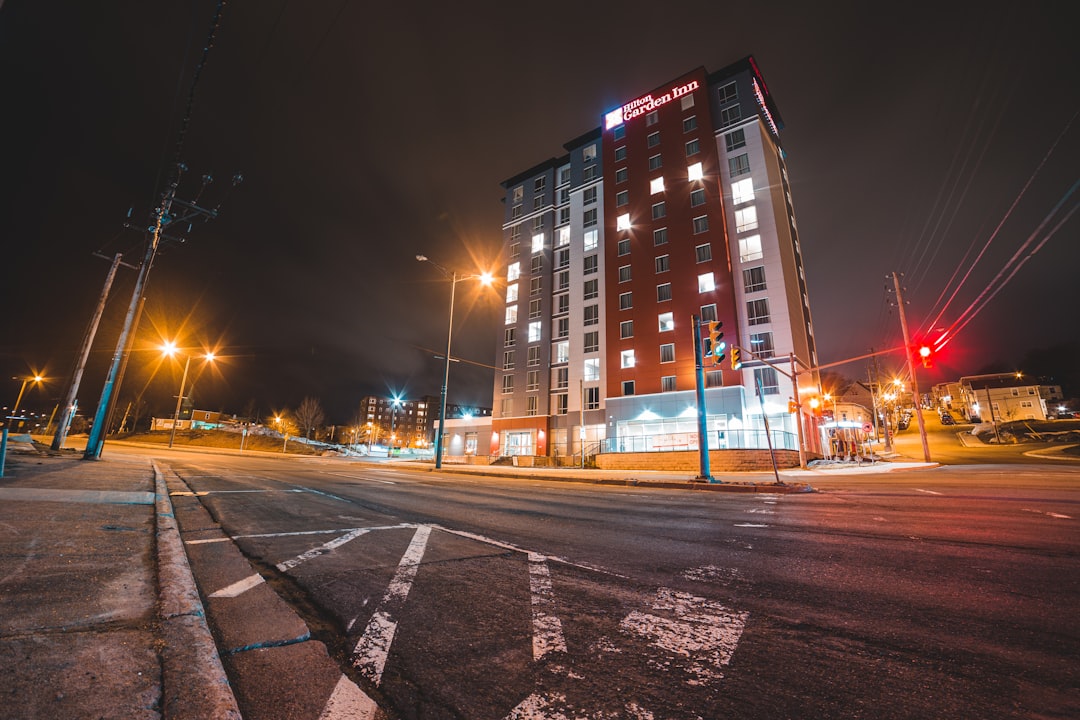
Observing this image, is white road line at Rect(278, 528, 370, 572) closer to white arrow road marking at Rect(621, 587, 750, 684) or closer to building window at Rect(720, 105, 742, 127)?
white arrow road marking at Rect(621, 587, 750, 684)

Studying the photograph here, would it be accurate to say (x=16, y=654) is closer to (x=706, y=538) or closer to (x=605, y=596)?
(x=605, y=596)

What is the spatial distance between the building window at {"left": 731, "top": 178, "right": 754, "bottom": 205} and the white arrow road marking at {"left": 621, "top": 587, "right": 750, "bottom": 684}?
131ft

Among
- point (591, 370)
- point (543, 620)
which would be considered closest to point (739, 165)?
point (591, 370)

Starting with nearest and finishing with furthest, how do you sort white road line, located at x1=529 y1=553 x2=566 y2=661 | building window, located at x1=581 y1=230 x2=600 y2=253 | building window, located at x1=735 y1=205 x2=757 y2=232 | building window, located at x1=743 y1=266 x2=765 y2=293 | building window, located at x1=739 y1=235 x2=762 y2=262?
white road line, located at x1=529 y1=553 x2=566 y2=661, building window, located at x1=743 y1=266 x2=765 y2=293, building window, located at x1=739 y1=235 x2=762 y2=262, building window, located at x1=735 y1=205 x2=757 y2=232, building window, located at x1=581 y1=230 x2=600 y2=253

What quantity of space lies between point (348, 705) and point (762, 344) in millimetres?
36063

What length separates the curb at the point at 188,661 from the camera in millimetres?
1488

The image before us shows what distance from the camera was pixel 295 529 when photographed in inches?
216

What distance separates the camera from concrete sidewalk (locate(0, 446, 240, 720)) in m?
1.47

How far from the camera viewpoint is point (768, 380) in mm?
32031

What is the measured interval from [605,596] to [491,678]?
1.33 meters

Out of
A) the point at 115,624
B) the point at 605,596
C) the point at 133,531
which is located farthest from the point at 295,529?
the point at 605,596

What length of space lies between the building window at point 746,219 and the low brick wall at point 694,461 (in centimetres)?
1850

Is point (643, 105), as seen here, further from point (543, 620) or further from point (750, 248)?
point (543, 620)

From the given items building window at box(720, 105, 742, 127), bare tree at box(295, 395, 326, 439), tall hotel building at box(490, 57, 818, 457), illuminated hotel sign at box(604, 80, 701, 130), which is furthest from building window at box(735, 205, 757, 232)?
bare tree at box(295, 395, 326, 439)
